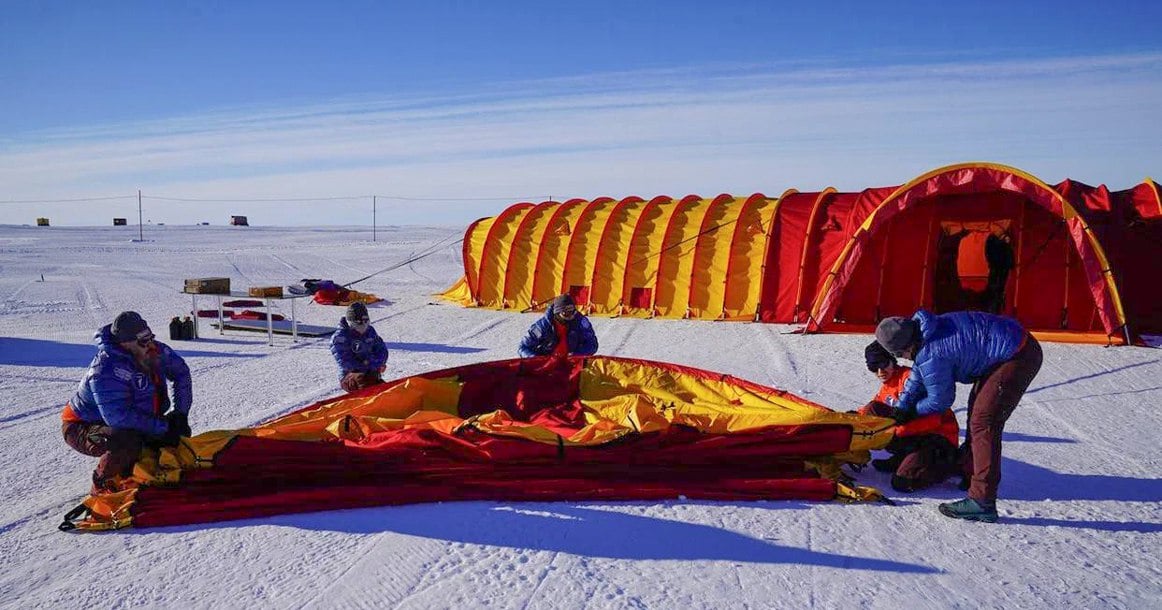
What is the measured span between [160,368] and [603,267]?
370 inches

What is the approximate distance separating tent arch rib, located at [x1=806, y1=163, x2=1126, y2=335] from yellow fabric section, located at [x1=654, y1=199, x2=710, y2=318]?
2.46 metres

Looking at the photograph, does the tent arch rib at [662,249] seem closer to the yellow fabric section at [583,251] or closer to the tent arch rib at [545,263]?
the yellow fabric section at [583,251]

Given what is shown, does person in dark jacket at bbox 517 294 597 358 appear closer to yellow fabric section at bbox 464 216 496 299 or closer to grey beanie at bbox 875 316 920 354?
grey beanie at bbox 875 316 920 354

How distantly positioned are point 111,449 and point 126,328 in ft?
2.28

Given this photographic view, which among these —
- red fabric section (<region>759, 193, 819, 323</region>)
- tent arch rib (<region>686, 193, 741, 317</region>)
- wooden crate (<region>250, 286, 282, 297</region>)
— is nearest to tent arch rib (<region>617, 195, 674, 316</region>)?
tent arch rib (<region>686, 193, 741, 317</region>)

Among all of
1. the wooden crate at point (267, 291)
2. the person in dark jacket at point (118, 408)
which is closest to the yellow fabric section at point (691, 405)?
the person in dark jacket at point (118, 408)

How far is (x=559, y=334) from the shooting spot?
23.0 feet

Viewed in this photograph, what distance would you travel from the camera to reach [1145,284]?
36.5ft

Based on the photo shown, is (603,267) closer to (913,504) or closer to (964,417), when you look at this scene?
(964,417)

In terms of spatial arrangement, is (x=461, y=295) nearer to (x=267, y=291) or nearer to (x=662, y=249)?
(x=662, y=249)

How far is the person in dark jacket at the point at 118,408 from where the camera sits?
14.5 feet

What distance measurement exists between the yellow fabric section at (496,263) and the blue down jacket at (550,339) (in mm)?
7082

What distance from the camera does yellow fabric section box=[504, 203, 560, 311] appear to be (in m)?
14.0

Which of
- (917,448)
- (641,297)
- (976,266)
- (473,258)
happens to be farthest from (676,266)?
(917,448)
